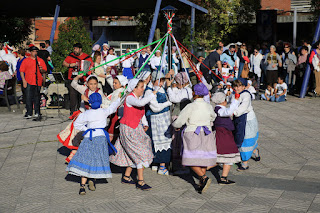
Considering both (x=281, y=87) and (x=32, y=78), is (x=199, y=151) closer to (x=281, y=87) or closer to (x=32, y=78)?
(x=32, y=78)

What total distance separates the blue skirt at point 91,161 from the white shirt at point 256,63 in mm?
11939

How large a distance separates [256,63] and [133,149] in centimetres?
1166

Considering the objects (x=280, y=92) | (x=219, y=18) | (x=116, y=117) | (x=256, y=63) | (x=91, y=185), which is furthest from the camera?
(x=219, y=18)

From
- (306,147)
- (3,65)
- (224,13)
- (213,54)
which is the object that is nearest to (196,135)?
(306,147)

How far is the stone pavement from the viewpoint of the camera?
20.1 feet

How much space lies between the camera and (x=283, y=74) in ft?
58.1

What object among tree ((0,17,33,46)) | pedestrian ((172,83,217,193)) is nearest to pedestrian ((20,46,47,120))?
pedestrian ((172,83,217,193))

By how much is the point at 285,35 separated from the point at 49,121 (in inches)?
1022

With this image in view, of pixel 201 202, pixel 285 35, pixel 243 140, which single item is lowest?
pixel 201 202

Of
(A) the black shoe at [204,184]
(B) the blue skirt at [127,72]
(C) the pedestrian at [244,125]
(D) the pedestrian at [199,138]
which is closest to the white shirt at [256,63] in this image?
(B) the blue skirt at [127,72]

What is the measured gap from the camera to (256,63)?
17609 mm

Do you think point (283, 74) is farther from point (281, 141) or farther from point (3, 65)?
point (3, 65)

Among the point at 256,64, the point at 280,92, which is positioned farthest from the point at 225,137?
the point at 256,64

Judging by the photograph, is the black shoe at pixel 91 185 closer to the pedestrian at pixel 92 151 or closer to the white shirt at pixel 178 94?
the pedestrian at pixel 92 151
